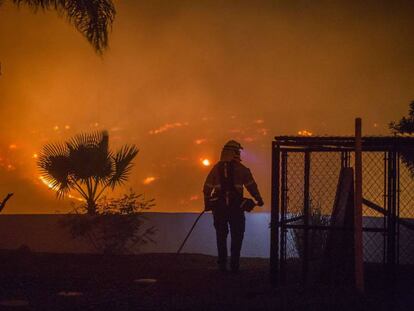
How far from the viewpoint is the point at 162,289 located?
33.0 ft

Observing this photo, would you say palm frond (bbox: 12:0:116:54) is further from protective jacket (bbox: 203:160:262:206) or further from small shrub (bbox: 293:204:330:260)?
small shrub (bbox: 293:204:330:260)

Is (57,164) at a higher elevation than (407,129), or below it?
below

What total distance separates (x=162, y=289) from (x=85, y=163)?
18.4 feet

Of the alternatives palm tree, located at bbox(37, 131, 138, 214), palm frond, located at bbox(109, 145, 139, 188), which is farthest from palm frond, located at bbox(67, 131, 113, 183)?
palm frond, located at bbox(109, 145, 139, 188)

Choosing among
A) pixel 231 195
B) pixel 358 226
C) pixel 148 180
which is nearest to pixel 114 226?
pixel 231 195

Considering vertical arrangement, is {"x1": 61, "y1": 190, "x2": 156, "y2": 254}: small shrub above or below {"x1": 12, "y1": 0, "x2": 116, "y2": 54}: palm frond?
below

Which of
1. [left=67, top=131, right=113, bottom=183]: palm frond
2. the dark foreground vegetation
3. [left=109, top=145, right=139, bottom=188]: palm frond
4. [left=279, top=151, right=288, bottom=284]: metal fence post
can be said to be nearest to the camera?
the dark foreground vegetation

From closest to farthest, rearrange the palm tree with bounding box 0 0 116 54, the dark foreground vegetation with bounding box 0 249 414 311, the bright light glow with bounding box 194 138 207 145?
the dark foreground vegetation with bounding box 0 249 414 311
the palm tree with bounding box 0 0 116 54
the bright light glow with bounding box 194 138 207 145

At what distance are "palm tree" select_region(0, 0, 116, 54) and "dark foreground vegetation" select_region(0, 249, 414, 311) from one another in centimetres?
394

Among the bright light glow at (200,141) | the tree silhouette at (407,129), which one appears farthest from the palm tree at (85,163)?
the bright light glow at (200,141)

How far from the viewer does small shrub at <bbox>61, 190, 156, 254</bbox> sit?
14.7 meters

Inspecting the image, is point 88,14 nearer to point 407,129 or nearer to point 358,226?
point 407,129

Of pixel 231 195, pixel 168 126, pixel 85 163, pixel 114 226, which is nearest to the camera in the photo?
pixel 231 195

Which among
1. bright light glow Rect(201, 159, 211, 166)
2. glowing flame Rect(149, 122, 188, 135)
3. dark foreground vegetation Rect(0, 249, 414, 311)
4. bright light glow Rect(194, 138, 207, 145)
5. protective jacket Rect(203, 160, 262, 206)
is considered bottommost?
dark foreground vegetation Rect(0, 249, 414, 311)
